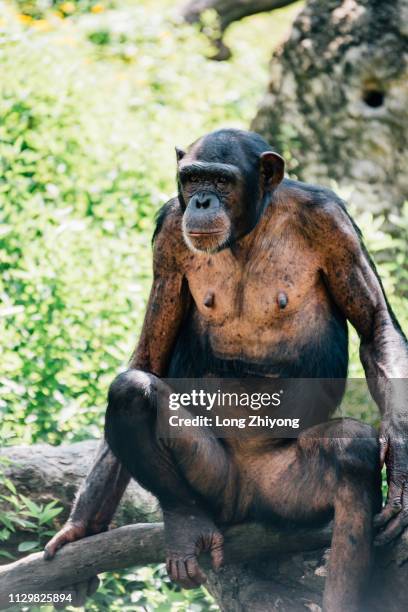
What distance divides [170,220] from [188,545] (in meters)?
1.23

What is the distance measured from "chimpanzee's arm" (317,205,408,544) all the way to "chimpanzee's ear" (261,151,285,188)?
0.21m

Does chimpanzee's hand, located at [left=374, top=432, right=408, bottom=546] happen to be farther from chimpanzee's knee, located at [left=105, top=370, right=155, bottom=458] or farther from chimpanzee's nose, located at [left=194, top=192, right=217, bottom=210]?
chimpanzee's nose, located at [left=194, top=192, right=217, bottom=210]

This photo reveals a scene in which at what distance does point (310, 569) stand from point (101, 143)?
15.1 ft

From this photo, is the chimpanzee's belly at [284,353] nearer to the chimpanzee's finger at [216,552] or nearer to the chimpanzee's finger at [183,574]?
the chimpanzee's finger at [216,552]

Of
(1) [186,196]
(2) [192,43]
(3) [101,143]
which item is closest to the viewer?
(1) [186,196]

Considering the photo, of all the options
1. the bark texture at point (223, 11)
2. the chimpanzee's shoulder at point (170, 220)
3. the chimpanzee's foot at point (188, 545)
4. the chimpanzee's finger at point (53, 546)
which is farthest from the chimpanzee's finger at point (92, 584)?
the bark texture at point (223, 11)

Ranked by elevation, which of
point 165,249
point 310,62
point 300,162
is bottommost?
point 300,162

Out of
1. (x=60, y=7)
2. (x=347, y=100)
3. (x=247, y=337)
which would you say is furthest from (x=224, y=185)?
(x=60, y=7)

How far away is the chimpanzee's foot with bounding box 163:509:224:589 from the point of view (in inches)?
164

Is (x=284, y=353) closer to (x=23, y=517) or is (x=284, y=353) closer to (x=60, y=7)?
(x=23, y=517)

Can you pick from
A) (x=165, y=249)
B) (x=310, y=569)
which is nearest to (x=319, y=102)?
(x=165, y=249)

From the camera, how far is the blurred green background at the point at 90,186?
19.5 feet

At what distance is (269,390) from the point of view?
4293 millimetres

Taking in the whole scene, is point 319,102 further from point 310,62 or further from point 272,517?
point 272,517
